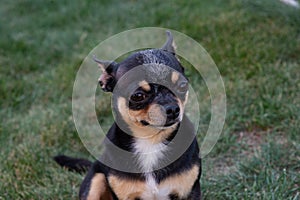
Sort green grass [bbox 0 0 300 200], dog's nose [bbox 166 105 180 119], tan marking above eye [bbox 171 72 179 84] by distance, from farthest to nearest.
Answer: green grass [bbox 0 0 300 200] → tan marking above eye [bbox 171 72 179 84] → dog's nose [bbox 166 105 180 119]

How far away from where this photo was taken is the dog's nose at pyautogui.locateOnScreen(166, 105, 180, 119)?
273 cm

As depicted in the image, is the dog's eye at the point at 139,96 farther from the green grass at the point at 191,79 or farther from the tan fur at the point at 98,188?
the green grass at the point at 191,79

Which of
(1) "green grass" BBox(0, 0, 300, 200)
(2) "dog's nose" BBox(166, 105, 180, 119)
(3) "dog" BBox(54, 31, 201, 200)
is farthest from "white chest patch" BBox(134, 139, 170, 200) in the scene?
(1) "green grass" BBox(0, 0, 300, 200)

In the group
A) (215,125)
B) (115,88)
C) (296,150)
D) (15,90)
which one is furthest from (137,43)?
(115,88)

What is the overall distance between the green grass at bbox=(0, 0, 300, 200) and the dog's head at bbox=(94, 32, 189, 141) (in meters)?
0.96

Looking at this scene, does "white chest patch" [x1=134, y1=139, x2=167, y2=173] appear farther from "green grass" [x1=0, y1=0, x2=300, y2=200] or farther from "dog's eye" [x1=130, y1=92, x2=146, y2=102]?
"green grass" [x1=0, y1=0, x2=300, y2=200]

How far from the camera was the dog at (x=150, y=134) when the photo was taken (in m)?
2.81

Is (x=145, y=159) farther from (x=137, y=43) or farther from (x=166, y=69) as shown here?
(x=137, y=43)

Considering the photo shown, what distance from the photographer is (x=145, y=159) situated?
3.01m

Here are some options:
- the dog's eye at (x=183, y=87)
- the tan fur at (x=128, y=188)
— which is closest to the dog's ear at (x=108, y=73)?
the dog's eye at (x=183, y=87)

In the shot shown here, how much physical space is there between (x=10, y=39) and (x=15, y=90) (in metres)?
1.41

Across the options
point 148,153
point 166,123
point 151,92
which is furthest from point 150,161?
point 151,92

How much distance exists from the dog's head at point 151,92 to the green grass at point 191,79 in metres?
0.96

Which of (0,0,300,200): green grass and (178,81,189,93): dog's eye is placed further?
(0,0,300,200): green grass
